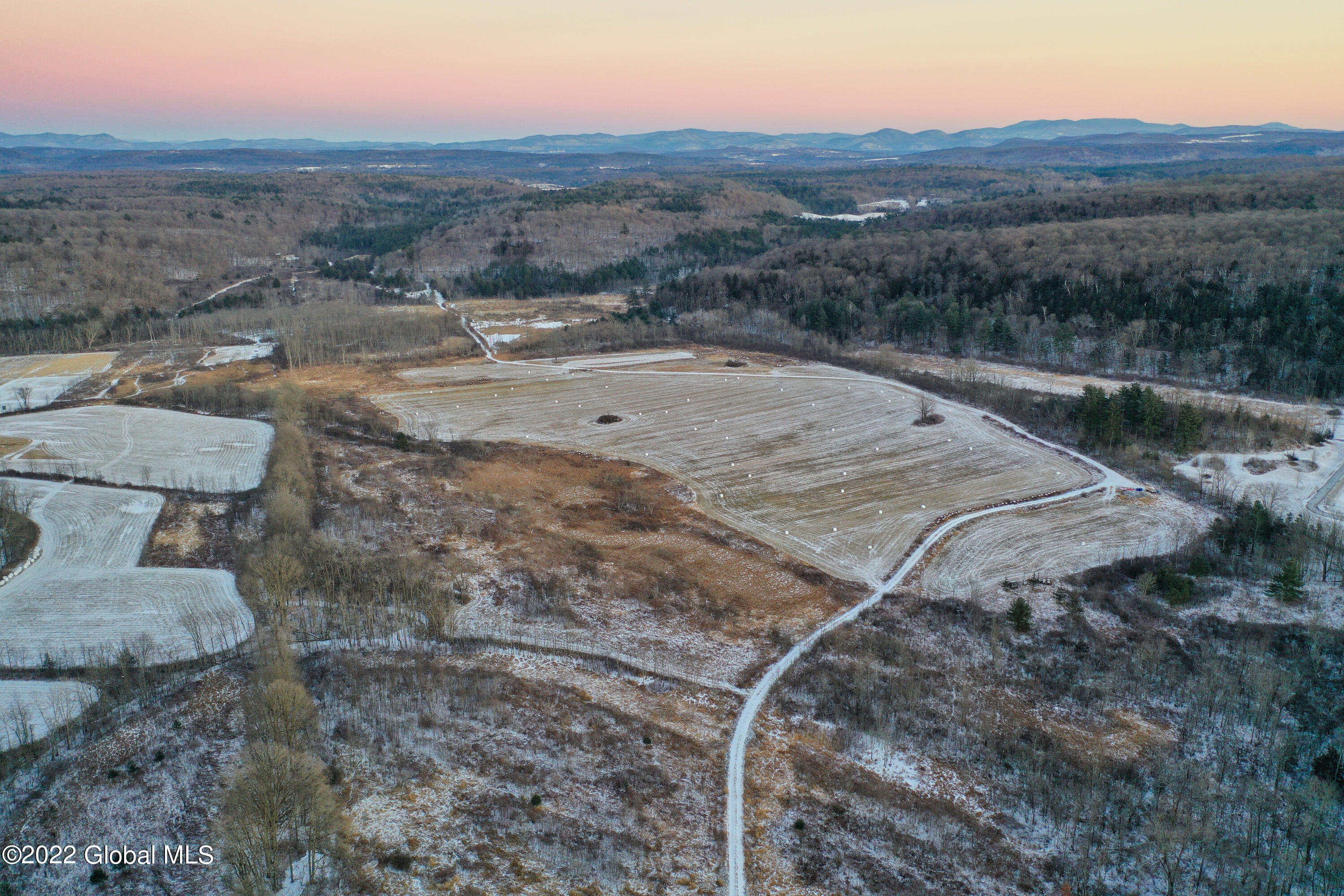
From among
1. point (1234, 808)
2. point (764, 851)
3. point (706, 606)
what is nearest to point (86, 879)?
point (764, 851)

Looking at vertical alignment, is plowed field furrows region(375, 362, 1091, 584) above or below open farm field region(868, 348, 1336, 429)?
below

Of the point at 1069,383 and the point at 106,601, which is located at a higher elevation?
the point at 1069,383

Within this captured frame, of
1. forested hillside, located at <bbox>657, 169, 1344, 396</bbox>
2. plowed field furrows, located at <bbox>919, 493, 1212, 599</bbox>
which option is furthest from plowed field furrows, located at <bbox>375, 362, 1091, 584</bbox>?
forested hillside, located at <bbox>657, 169, 1344, 396</bbox>

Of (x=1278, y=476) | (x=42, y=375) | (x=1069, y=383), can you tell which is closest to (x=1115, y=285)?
(x=1069, y=383)

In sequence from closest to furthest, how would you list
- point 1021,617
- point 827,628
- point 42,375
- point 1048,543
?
point 1021,617, point 827,628, point 1048,543, point 42,375

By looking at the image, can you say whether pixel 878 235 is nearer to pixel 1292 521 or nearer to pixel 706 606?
pixel 1292 521

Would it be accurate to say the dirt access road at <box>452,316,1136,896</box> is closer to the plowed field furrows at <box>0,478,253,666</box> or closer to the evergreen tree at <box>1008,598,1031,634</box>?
the evergreen tree at <box>1008,598,1031,634</box>

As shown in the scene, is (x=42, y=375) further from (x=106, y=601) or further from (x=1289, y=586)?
(x=1289, y=586)
